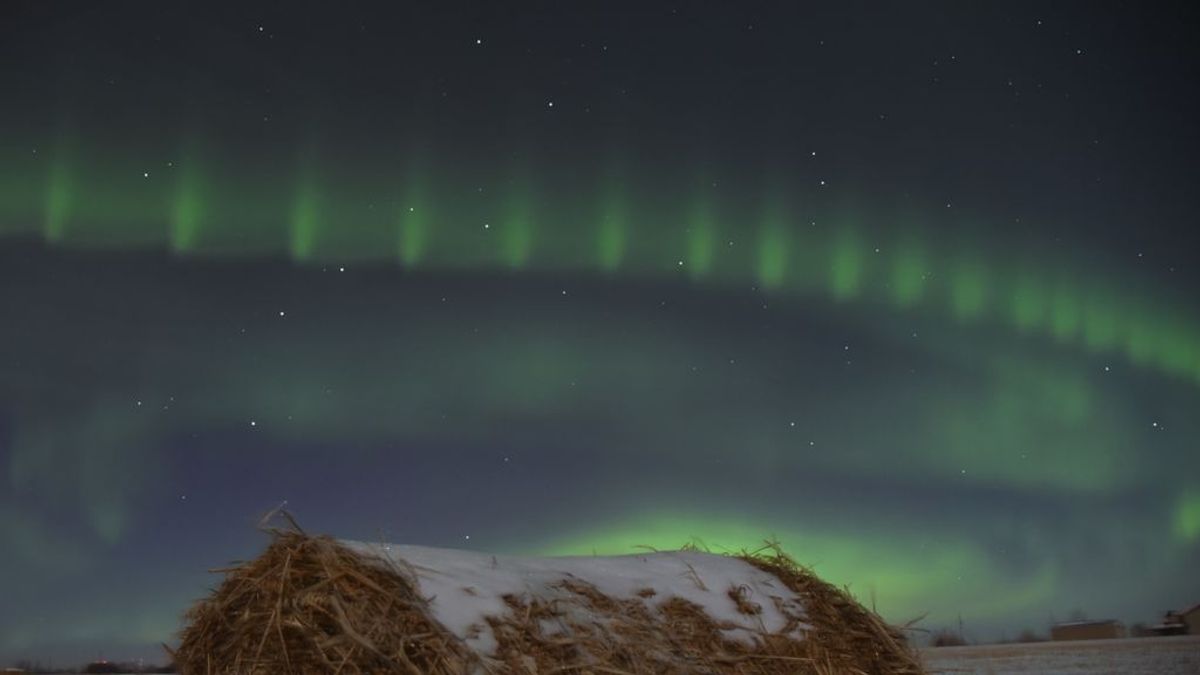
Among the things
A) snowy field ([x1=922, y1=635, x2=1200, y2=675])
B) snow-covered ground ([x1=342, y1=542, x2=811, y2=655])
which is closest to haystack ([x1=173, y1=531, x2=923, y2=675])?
snow-covered ground ([x1=342, y1=542, x2=811, y2=655])

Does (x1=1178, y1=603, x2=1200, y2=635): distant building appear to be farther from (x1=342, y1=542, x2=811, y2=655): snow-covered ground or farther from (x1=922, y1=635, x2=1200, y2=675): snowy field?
(x1=342, y1=542, x2=811, y2=655): snow-covered ground

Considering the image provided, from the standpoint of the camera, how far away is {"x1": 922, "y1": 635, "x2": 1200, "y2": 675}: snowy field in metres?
14.5

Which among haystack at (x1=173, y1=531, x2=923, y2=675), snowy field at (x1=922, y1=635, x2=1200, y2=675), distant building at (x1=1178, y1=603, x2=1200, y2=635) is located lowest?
distant building at (x1=1178, y1=603, x2=1200, y2=635)

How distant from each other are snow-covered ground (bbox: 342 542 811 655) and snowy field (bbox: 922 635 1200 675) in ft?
24.2

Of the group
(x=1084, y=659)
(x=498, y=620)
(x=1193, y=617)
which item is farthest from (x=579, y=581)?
(x=1193, y=617)

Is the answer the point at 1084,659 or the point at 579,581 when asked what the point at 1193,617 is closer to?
the point at 1084,659

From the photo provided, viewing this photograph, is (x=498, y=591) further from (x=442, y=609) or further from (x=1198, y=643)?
(x=1198, y=643)

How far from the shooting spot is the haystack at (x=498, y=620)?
472 cm

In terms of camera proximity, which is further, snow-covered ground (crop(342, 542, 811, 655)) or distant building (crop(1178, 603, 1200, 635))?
distant building (crop(1178, 603, 1200, 635))

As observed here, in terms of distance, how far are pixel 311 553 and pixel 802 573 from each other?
3261 millimetres

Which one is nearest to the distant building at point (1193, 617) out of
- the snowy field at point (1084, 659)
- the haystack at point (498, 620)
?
the snowy field at point (1084, 659)

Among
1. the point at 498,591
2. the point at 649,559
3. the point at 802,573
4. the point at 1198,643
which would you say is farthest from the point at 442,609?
the point at 1198,643

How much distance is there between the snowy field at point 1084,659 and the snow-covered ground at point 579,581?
7386 millimetres

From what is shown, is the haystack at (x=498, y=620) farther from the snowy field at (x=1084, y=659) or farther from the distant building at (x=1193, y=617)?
the distant building at (x=1193, y=617)
